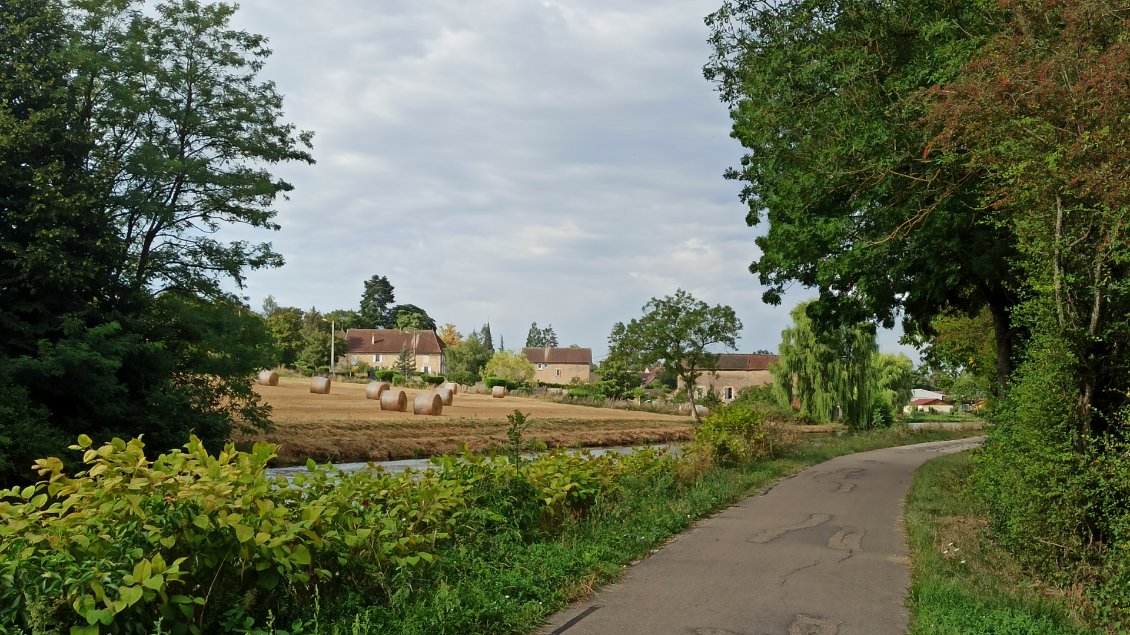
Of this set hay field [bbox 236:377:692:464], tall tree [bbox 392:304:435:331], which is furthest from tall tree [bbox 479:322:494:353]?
hay field [bbox 236:377:692:464]

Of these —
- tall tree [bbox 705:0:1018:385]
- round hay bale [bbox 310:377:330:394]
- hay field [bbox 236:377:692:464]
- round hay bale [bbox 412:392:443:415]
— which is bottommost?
hay field [bbox 236:377:692:464]

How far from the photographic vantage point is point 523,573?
702 centimetres

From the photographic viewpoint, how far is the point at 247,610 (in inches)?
207

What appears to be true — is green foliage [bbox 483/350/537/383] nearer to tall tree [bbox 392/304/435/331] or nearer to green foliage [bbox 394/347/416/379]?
green foliage [bbox 394/347/416/379]

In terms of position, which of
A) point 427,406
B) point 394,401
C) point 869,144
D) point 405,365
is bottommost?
point 427,406

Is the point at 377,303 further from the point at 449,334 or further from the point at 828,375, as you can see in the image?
the point at 828,375

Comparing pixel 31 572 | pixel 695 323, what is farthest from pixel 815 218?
pixel 695 323

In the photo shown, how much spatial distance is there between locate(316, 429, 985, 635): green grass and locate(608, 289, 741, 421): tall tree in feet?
111

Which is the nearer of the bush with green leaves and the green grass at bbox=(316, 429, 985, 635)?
the bush with green leaves

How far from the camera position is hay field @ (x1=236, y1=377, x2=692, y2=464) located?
2411 cm

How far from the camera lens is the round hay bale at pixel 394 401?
128 ft

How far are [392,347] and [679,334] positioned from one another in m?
74.1

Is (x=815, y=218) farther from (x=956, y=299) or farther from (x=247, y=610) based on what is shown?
(x=247, y=610)

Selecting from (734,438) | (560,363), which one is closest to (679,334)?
(734,438)
